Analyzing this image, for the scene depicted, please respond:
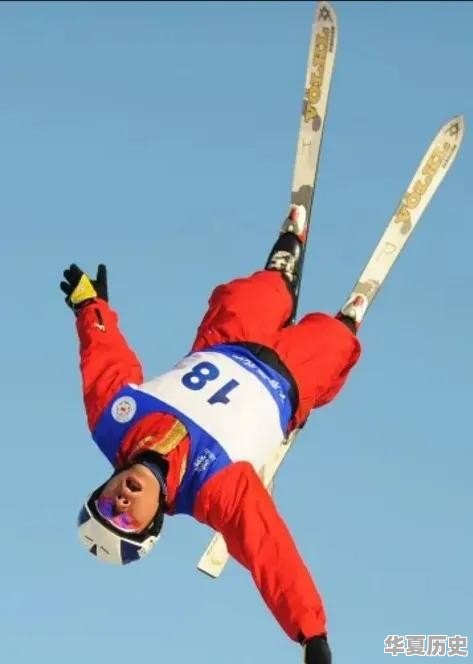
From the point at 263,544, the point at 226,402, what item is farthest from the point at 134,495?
the point at 226,402

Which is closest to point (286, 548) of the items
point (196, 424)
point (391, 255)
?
point (196, 424)

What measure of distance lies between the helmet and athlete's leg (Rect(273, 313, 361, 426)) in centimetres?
151

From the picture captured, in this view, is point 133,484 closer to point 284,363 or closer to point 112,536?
point 112,536

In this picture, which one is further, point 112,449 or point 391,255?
point 391,255

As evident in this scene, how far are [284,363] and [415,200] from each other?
250cm

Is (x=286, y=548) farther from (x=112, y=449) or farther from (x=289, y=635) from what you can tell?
(x=112, y=449)

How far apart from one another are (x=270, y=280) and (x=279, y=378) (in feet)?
3.71

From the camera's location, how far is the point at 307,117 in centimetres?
1117

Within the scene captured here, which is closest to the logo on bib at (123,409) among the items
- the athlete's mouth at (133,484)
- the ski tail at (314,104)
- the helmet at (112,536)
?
the helmet at (112,536)

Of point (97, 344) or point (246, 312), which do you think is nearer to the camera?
point (97, 344)

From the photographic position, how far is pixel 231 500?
27.5ft

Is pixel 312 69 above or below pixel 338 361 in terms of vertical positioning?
above

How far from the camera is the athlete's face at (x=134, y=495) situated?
26.7ft

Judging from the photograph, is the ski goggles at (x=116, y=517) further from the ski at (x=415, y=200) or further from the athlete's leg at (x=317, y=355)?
the ski at (x=415, y=200)
